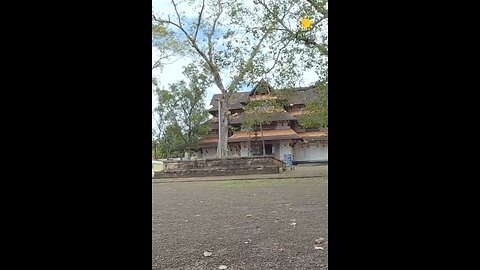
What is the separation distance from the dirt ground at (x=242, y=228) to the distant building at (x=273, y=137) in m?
3.52

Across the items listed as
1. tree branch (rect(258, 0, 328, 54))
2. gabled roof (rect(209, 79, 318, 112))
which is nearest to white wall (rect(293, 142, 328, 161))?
gabled roof (rect(209, 79, 318, 112))

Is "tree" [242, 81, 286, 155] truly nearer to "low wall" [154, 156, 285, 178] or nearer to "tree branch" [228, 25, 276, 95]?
"tree branch" [228, 25, 276, 95]

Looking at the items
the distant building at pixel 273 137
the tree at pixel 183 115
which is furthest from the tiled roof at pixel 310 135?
the tree at pixel 183 115

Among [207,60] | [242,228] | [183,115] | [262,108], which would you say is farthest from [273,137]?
[242,228]

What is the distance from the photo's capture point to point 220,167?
29.6 ft

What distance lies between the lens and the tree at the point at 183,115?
9508mm

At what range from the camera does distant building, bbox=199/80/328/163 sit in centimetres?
995

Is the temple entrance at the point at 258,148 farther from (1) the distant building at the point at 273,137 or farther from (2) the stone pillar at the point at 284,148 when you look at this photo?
(2) the stone pillar at the point at 284,148

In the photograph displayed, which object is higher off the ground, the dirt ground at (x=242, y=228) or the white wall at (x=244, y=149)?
the white wall at (x=244, y=149)

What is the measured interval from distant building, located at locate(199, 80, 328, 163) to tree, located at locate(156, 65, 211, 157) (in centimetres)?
36

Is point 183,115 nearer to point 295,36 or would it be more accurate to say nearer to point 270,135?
point 270,135
